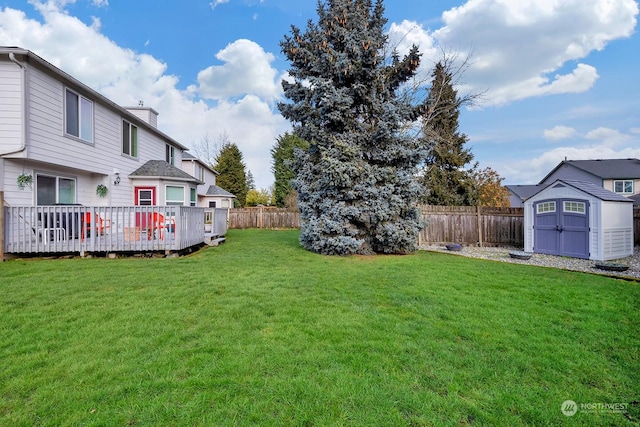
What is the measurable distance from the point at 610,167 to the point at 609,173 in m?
1.68

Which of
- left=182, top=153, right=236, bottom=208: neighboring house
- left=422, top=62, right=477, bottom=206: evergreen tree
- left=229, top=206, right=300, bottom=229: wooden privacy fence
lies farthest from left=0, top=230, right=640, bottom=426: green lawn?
left=182, top=153, right=236, bottom=208: neighboring house

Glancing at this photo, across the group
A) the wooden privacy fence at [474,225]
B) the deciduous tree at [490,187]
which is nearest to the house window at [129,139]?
the wooden privacy fence at [474,225]

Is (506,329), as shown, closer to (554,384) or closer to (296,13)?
(554,384)

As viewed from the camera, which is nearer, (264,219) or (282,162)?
(264,219)

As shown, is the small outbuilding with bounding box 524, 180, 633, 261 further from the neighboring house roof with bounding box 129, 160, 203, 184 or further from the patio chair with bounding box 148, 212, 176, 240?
the neighboring house roof with bounding box 129, 160, 203, 184

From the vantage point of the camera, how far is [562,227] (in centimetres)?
1014

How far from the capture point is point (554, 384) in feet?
8.20

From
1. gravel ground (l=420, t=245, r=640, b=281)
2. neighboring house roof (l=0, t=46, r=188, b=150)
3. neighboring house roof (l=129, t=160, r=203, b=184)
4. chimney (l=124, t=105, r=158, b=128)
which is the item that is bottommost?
gravel ground (l=420, t=245, r=640, b=281)

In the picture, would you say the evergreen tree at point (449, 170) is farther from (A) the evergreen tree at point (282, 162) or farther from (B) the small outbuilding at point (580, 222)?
(A) the evergreen tree at point (282, 162)

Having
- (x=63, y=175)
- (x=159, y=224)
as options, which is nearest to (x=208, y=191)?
(x=63, y=175)

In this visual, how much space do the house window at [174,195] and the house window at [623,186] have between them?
113 feet

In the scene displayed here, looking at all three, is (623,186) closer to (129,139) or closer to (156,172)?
(156,172)

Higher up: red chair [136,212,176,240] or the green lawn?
red chair [136,212,176,240]

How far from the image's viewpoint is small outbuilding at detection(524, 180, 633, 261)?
938cm
